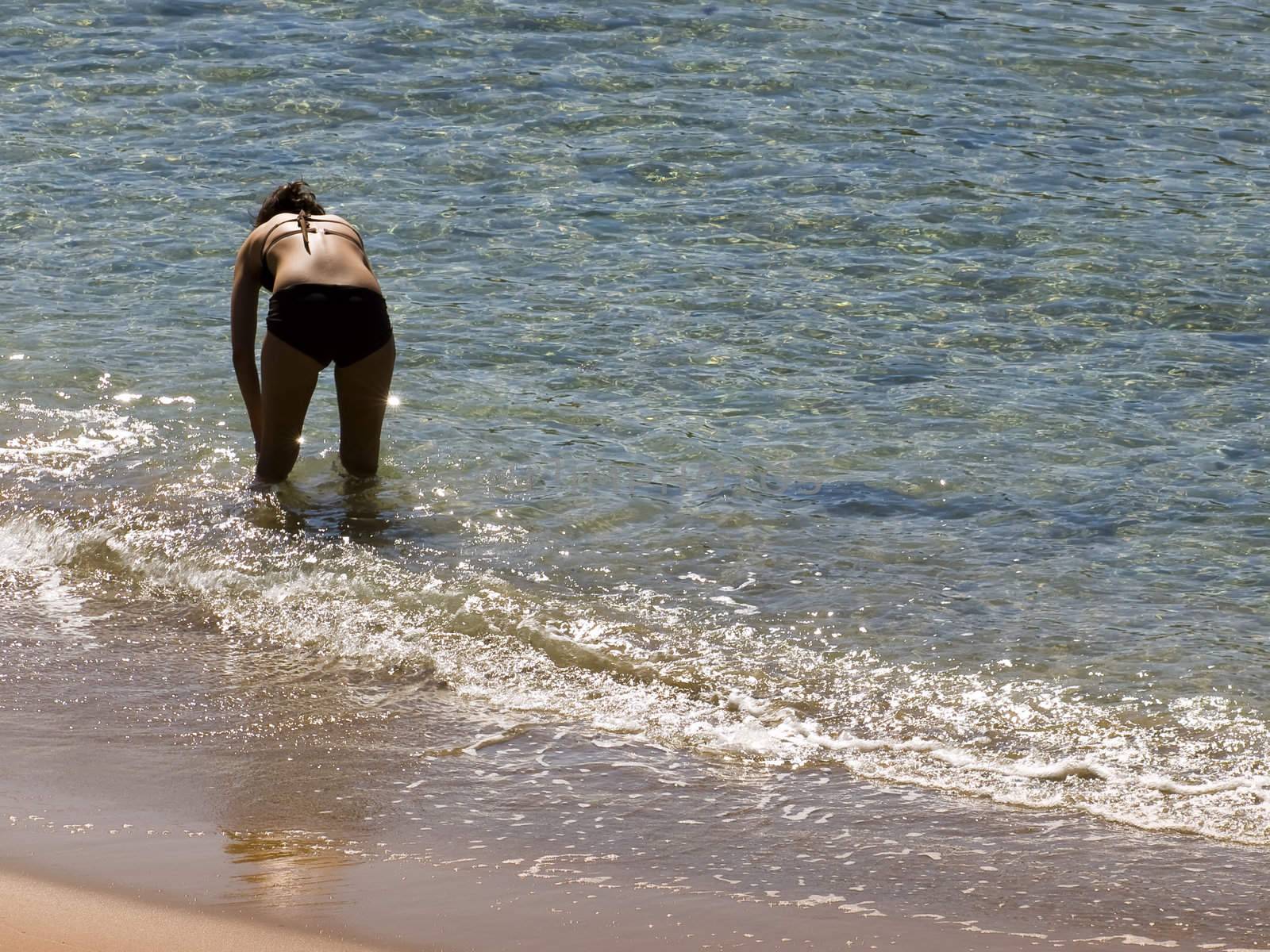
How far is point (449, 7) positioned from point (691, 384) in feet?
28.2

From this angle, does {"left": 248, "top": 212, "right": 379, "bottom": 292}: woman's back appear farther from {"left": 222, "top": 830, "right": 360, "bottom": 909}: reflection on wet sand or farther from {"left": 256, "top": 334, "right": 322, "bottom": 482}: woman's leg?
{"left": 222, "top": 830, "right": 360, "bottom": 909}: reflection on wet sand

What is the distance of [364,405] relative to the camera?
6.89 m

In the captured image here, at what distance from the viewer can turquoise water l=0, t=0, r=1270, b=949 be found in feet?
17.5

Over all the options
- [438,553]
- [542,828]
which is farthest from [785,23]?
[542,828]

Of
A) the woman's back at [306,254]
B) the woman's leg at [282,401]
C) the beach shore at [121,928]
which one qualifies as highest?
the woman's back at [306,254]

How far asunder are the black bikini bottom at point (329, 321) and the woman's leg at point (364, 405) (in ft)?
0.20

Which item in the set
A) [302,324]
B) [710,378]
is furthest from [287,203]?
[710,378]

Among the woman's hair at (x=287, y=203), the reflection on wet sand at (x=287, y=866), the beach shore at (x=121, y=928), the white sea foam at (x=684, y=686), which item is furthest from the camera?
the woman's hair at (x=287, y=203)

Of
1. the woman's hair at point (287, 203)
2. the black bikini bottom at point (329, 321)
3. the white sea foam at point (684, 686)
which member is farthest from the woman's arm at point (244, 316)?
the white sea foam at point (684, 686)

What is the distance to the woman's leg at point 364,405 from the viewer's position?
673 centimetres

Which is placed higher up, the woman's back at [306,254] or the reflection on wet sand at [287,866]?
the woman's back at [306,254]

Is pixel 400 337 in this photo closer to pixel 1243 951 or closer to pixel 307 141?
pixel 307 141

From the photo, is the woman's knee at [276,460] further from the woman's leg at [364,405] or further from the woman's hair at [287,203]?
the woman's hair at [287,203]

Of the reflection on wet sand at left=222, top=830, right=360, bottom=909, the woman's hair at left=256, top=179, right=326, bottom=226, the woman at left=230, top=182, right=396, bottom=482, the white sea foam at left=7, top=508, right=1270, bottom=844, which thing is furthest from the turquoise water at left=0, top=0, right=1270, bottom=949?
the woman's hair at left=256, top=179, right=326, bottom=226
